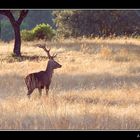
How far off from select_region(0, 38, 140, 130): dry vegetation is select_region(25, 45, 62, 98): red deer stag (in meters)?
0.05

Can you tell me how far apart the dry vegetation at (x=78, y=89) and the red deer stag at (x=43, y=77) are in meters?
0.05

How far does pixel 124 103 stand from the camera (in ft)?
16.1

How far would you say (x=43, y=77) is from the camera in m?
5.06

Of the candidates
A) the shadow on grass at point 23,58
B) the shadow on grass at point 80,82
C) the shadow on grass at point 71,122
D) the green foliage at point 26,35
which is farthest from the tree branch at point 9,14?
the shadow on grass at point 71,122

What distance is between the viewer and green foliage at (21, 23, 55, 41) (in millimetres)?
5039

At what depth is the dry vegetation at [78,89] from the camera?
15.6 ft

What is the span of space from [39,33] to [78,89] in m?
0.68

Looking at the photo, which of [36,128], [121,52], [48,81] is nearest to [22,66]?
[48,81]

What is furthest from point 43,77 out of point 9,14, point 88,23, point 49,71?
point 88,23

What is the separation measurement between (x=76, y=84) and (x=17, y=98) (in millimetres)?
563

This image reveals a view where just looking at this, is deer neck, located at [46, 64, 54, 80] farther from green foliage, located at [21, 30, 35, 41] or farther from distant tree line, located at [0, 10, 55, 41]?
distant tree line, located at [0, 10, 55, 41]

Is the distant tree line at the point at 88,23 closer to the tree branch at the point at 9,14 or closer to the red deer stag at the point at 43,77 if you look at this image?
the tree branch at the point at 9,14

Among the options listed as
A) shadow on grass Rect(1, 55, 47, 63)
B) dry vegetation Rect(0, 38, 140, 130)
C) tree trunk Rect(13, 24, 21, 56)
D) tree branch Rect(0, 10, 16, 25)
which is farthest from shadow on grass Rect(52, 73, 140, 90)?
tree branch Rect(0, 10, 16, 25)

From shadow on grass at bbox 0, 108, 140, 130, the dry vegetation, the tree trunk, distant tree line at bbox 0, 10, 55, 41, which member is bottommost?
shadow on grass at bbox 0, 108, 140, 130
